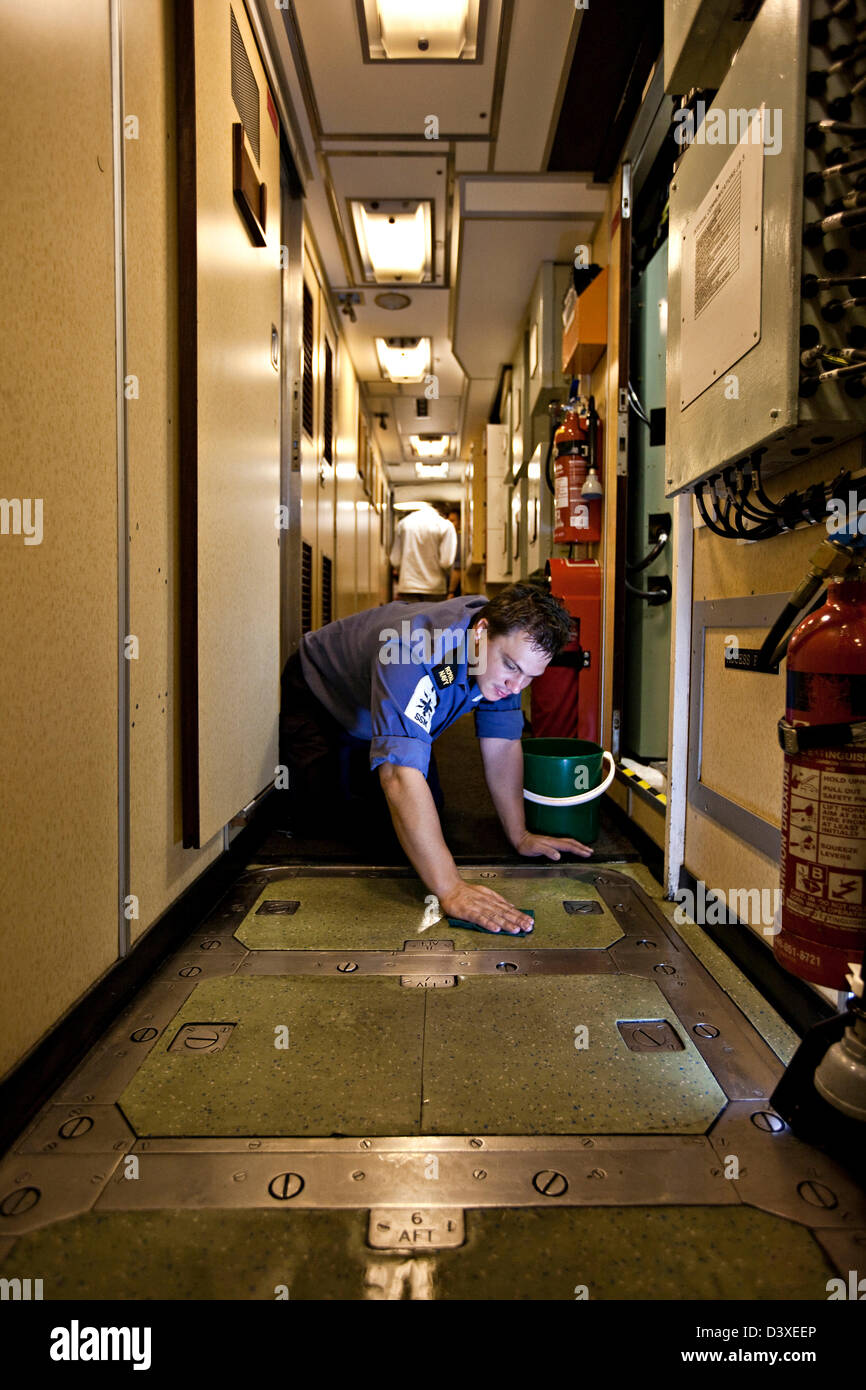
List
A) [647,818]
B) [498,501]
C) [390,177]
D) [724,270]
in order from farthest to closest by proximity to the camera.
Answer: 1. [498,501]
2. [390,177]
3. [647,818]
4. [724,270]

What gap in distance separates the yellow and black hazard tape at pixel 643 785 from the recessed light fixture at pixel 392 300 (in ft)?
11.3

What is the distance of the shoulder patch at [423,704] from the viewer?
1706 mm

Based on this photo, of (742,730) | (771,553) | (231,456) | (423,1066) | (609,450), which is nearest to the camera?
(423,1066)

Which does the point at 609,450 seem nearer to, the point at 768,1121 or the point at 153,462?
the point at 153,462

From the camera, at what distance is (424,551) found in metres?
7.53

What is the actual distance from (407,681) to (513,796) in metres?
0.61

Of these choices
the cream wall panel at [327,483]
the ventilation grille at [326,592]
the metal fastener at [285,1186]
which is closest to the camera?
the metal fastener at [285,1186]

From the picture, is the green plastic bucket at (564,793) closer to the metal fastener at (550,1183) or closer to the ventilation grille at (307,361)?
the metal fastener at (550,1183)

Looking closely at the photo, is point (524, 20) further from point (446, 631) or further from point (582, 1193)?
point (582, 1193)

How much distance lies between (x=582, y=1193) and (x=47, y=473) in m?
1.21

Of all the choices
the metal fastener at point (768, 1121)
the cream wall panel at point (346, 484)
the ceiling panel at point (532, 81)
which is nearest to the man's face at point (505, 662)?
the metal fastener at point (768, 1121)

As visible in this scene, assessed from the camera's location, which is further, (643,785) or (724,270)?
(643,785)

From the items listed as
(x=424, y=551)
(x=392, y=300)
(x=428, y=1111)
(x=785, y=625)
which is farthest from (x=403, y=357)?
(x=428, y=1111)
